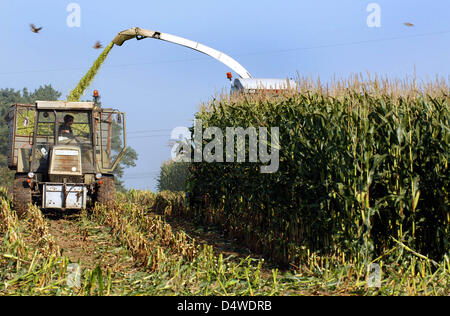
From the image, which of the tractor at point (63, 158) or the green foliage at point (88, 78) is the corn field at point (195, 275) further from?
the green foliage at point (88, 78)

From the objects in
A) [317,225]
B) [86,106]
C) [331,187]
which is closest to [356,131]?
[331,187]

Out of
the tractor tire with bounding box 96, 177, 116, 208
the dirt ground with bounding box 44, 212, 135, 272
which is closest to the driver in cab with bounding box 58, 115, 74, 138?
the tractor tire with bounding box 96, 177, 116, 208

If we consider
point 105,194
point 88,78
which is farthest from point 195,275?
point 88,78

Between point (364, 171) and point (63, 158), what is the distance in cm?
715

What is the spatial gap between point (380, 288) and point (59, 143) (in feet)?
27.2

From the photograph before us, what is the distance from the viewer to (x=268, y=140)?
904cm

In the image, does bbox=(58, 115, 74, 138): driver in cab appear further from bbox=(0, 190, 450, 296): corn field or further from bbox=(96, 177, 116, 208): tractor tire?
bbox=(0, 190, 450, 296): corn field

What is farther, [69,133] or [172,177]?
[172,177]

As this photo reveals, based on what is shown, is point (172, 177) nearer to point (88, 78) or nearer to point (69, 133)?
point (88, 78)

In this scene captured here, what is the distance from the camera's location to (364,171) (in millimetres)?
7105

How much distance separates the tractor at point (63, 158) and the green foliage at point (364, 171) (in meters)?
4.67

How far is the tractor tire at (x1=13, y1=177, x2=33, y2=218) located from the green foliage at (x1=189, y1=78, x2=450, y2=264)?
587 centimetres

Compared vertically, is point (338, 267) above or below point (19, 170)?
below
